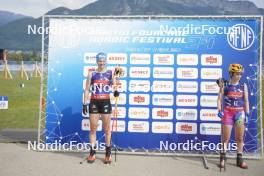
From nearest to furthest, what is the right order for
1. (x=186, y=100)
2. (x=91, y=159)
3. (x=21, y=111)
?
(x=91, y=159) < (x=186, y=100) < (x=21, y=111)

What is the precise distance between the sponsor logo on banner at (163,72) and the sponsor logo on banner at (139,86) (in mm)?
264

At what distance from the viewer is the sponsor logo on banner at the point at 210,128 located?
7.93 meters

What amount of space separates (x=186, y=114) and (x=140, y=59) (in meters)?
1.55

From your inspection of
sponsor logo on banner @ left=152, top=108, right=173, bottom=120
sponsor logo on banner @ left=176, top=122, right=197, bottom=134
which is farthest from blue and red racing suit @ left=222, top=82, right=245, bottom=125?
sponsor logo on banner @ left=152, top=108, right=173, bottom=120

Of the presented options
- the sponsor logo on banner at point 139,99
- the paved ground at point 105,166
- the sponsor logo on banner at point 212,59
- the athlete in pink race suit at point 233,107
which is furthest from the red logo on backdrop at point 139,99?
the athlete in pink race suit at point 233,107

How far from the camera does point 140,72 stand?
804cm

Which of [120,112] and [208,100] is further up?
[208,100]

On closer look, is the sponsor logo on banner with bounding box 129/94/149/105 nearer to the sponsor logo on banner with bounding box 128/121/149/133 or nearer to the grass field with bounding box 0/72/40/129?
the sponsor logo on banner with bounding box 128/121/149/133

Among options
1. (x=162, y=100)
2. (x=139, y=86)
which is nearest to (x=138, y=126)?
(x=162, y=100)

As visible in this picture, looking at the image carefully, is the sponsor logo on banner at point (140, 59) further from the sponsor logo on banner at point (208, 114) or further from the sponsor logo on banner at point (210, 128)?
the sponsor logo on banner at point (210, 128)

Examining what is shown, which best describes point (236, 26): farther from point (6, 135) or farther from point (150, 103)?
point (6, 135)

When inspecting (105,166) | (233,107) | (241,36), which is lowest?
(105,166)

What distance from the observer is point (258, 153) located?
7953mm

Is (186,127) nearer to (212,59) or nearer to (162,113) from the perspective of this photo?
(162,113)
